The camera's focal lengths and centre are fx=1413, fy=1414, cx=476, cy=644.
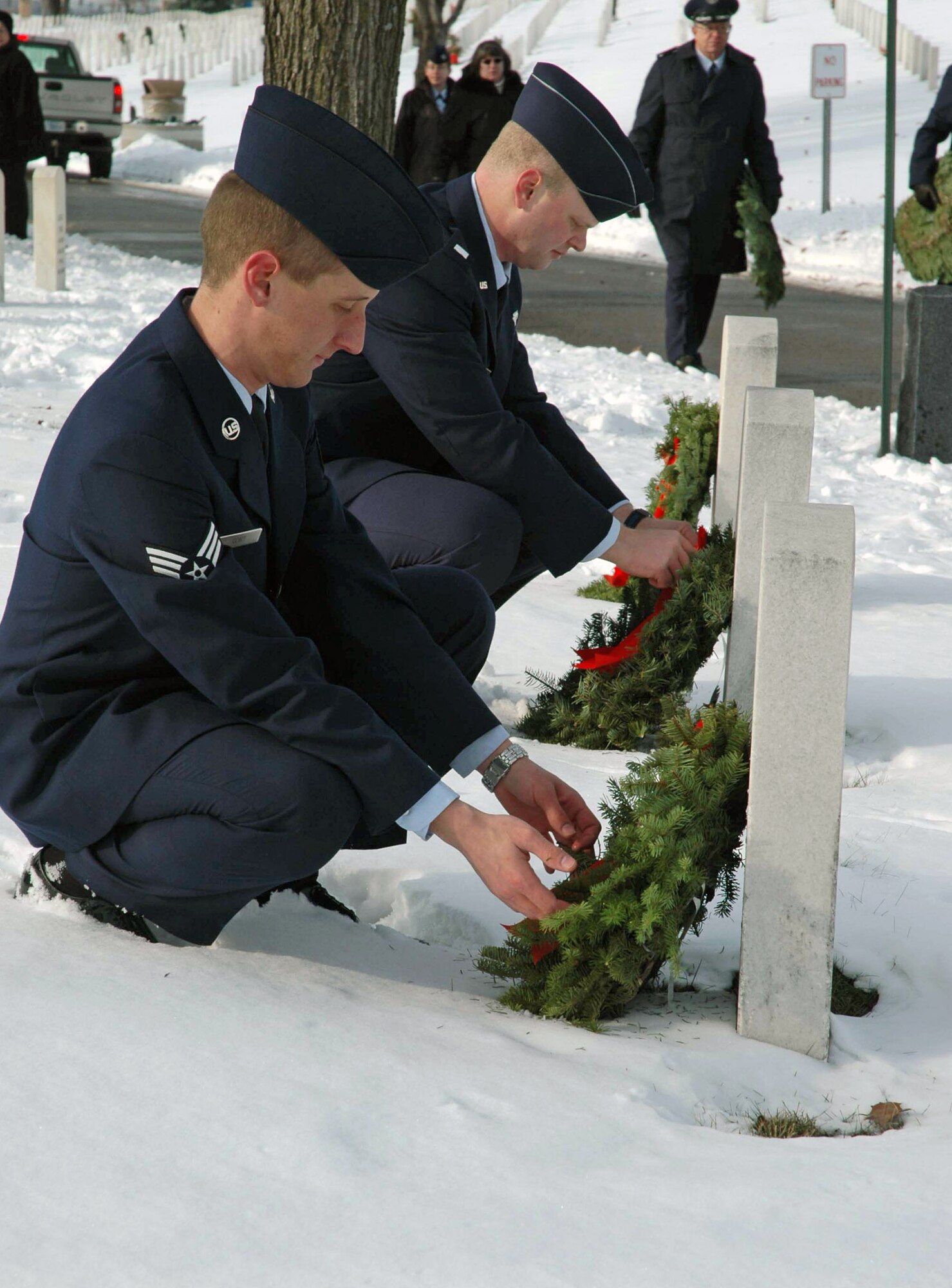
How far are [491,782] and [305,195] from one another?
3.23ft

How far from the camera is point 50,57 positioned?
2359 cm

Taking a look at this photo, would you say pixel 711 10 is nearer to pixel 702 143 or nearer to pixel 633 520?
pixel 702 143

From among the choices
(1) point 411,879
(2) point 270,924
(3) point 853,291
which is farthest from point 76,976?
(3) point 853,291

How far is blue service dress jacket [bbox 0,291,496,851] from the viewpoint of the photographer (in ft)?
6.77

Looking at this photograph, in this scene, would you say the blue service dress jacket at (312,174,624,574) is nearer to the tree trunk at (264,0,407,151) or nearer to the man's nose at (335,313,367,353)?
the man's nose at (335,313,367,353)

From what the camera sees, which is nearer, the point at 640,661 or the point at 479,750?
the point at 479,750

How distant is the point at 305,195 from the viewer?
6.83 feet

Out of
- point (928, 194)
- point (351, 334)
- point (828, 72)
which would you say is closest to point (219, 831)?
point (351, 334)

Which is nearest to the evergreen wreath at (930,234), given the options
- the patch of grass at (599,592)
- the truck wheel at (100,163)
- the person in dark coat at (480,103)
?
the patch of grass at (599,592)

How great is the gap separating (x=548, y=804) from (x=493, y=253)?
1.71 m

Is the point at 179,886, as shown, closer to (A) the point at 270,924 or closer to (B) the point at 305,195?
(A) the point at 270,924

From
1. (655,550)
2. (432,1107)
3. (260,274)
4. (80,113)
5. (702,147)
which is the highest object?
Result: (80,113)

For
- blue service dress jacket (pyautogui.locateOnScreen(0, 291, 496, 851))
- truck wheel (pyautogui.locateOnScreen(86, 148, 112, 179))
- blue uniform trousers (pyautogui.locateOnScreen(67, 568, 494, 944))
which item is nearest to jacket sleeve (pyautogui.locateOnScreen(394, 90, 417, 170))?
blue service dress jacket (pyautogui.locateOnScreen(0, 291, 496, 851))

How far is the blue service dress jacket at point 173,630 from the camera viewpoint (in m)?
2.06
